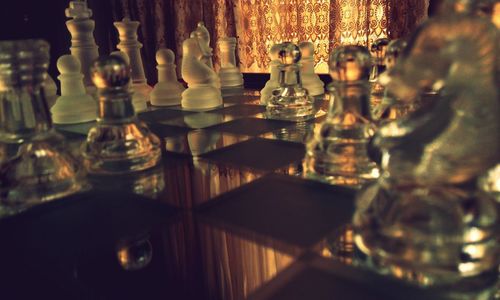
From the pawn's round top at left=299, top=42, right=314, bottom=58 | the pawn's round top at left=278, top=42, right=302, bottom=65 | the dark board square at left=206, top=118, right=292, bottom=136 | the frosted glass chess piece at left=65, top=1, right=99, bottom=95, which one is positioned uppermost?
the frosted glass chess piece at left=65, top=1, right=99, bottom=95

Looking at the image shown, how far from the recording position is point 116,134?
0.95 metres

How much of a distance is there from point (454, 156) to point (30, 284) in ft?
1.71

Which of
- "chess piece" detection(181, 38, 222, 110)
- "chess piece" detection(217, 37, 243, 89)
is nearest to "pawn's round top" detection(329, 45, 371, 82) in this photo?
"chess piece" detection(181, 38, 222, 110)

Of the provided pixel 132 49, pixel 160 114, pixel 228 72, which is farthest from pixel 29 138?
pixel 228 72

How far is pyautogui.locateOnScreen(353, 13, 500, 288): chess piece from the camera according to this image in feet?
1.62

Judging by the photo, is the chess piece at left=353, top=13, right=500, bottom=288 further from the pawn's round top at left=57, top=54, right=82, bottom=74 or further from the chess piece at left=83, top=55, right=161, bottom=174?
the pawn's round top at left=57, top=54, right=82, bottom=74

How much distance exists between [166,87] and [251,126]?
1.95 feet

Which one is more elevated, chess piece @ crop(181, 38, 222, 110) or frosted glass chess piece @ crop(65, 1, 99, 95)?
frosted glass chess piece @ crop(65, 1, 99, 95)

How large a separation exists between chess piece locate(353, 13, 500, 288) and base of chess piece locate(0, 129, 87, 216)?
0.54 m

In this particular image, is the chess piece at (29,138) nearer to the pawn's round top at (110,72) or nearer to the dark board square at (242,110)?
the pawn's round top at (110,72)

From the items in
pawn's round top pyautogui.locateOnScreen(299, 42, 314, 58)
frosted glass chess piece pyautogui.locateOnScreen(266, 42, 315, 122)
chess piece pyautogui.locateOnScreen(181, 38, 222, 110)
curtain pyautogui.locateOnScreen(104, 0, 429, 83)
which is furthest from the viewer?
curtain pyautogui.locateOnScreen(104, 0, 429, 83)

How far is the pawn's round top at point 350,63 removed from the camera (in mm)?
805

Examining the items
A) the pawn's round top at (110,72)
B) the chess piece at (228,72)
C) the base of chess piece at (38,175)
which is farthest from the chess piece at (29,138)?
the chess piece at (228,72)

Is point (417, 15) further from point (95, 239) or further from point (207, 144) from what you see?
point (95, 239)
